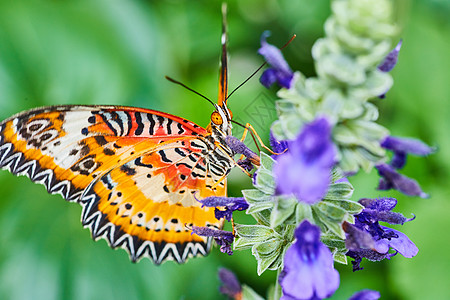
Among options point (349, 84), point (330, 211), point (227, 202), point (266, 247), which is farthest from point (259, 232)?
point (349, 84)

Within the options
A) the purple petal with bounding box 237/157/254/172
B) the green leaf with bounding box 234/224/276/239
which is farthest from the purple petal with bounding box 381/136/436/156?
the purple petal with bounding box 237/157/254/172

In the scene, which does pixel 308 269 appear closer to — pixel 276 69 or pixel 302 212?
pixel 302 212

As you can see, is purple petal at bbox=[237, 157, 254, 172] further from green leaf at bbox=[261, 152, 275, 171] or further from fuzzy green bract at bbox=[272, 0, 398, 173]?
fuzzy green bract at bbox=[272, 0, 398, 173]

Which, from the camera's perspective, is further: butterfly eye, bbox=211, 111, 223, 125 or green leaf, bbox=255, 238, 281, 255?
butterfly eye, bbox=211, 111, 223, 125

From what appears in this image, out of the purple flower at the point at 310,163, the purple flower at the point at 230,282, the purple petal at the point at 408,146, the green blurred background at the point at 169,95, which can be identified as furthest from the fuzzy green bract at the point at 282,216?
the green blurred background at the point at 169,95

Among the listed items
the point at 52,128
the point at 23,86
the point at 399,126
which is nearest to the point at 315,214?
the point at 52,128

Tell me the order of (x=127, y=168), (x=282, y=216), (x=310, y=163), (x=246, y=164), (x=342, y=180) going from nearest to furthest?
(x=310, y=163)
(x=282, y=216)
(x=342, y=180)
(x=246, y=164)
(x=127, y=168)
